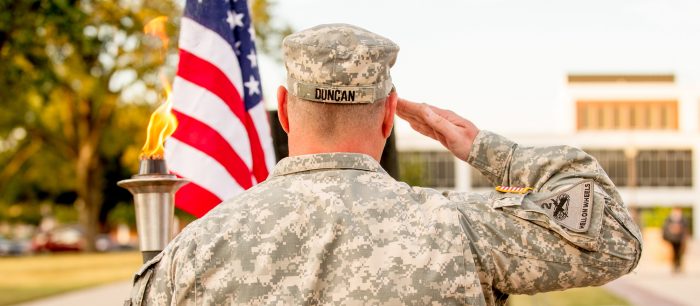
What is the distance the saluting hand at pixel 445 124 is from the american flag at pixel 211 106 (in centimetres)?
215

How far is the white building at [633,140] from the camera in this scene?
7931 cm

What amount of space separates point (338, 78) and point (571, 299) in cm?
1392

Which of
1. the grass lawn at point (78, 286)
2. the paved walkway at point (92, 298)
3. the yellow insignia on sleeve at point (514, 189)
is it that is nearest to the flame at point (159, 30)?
the yellow insignia on sleeve at point (514, 189)

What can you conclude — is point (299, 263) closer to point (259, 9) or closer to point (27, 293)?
point (27, 293)

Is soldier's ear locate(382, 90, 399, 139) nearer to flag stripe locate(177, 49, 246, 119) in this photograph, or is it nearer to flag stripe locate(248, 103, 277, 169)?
flag stripe locate(177, 49, 246, 119)

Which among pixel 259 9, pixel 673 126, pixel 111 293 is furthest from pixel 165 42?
pixel 673 126

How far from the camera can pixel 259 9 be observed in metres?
37.2

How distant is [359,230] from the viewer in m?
2.08

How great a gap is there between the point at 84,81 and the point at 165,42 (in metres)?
34.9

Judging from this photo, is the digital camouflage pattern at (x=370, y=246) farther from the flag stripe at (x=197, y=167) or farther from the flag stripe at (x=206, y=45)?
the flag stripe at (x=206, y=45)

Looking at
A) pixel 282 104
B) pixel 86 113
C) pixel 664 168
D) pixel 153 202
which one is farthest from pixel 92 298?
pixel 664 168

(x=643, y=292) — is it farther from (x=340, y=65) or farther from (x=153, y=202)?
(x=340, y=65)

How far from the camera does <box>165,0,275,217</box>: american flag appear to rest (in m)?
4.49

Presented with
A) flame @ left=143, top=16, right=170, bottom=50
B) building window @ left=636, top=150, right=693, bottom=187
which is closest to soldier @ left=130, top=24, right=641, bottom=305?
flame @ left=143, top=16, right=170, bottom=50
